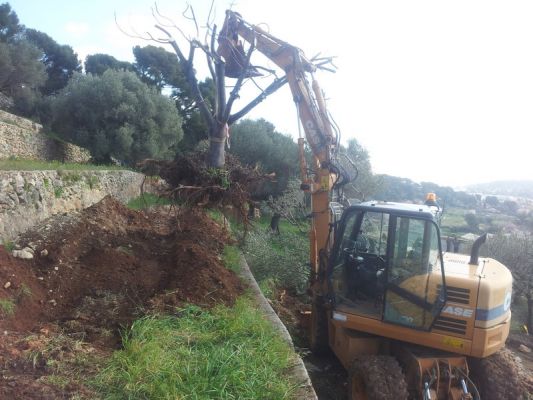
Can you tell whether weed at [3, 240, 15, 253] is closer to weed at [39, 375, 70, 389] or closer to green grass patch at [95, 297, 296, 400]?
green grass patch at [95, 297, 296, 400]

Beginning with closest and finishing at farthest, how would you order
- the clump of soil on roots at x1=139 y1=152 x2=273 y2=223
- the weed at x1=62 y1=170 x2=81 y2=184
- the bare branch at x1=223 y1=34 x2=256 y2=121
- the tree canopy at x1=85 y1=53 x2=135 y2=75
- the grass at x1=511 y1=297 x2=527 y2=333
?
the clump of soil on roots at x1=139 y1=152 x2=273 y2=223, the bare branch at x1=223 y1=34 x2=256 y2=121, the weed at x1=62 y1=170 x2=81 y2=184, the grass at x1=511 y1=297 x2=527 y2=333, the tree canopy at x1=85 y1=53 x2=135 y2=75

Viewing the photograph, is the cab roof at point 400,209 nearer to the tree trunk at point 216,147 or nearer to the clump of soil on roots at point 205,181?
the clump of soil on roots at point 205,181

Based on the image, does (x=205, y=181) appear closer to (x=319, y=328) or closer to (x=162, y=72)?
(x=319, y=328)

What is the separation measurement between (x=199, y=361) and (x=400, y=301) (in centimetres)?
245

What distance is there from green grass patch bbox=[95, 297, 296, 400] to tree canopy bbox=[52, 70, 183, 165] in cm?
1287

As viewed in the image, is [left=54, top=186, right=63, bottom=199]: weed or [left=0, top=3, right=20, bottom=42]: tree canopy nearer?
[left=54, top=186, right=63, bottom=199]: weed

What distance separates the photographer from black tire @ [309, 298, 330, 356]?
6.35 metres

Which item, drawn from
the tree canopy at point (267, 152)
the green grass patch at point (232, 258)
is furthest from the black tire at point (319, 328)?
the tree canopy at point (267, 152)

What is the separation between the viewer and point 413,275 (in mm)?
4973

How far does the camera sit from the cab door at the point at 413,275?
190 inches

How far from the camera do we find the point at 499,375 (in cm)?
495

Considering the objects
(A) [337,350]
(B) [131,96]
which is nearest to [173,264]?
(A) [337,350]

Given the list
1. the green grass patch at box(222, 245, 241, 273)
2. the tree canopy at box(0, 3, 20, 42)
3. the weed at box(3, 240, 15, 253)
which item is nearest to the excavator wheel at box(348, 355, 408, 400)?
the green grass patch at box(222, 245, 241, 273)

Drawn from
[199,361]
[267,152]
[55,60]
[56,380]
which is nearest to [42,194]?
[56,380]
